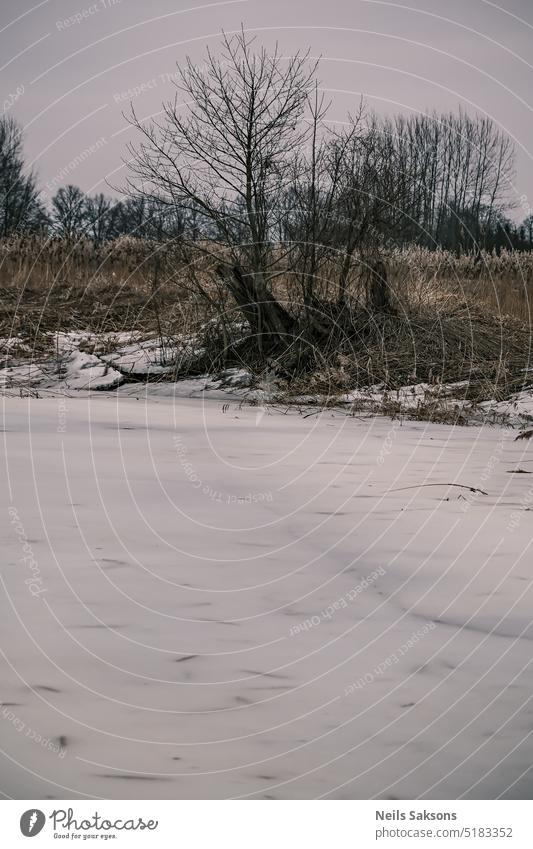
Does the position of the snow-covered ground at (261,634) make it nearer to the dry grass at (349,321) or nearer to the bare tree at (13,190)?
the dry grass at (349,321)

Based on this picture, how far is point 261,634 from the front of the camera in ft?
6.17

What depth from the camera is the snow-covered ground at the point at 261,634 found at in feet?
4.62

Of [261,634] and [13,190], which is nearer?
[261,634]

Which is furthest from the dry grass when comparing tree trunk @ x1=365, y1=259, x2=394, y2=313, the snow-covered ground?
the snow-covered ground

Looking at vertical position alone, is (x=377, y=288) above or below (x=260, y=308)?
above

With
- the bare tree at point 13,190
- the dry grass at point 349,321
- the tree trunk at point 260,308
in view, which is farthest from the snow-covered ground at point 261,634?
the bare tree at point 13,190

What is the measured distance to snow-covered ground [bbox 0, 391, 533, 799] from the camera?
141 centimetres

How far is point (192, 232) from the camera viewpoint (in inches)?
315

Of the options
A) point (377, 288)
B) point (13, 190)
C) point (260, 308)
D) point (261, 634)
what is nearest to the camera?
point (261, 634)

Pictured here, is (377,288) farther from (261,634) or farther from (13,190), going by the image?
(13,190)

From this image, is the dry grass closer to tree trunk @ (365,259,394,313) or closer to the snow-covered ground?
tree trunk @ (365,259,394,313)

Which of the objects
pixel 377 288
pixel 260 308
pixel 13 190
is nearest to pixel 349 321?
pixel 377 288
